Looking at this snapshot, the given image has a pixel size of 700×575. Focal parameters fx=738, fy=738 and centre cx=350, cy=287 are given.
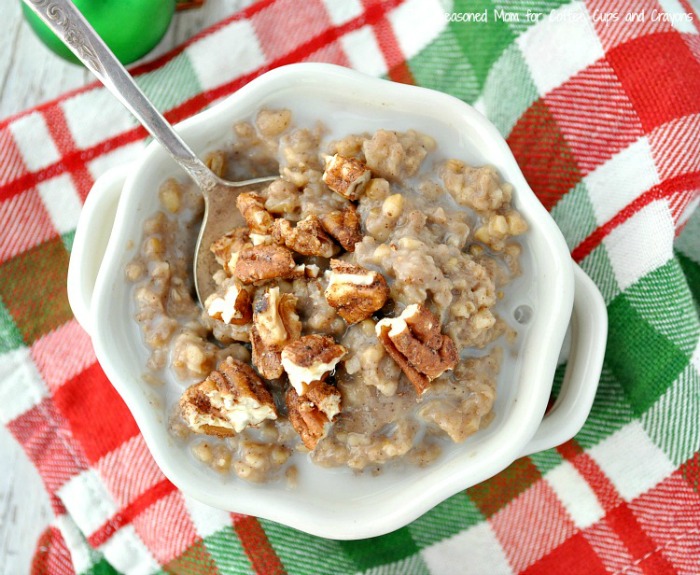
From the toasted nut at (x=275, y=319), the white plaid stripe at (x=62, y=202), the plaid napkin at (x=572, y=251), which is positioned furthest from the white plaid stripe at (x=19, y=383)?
the toasted nut at (x=275, y=319)

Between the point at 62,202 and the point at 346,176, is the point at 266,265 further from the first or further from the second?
the point at 62,202

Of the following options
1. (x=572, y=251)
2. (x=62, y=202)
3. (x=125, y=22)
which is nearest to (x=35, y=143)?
(x=62, y=202)

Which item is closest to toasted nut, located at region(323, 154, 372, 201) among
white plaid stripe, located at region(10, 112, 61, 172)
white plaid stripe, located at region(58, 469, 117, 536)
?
white plaid stripe, located at region(10, 112, 61, 172)

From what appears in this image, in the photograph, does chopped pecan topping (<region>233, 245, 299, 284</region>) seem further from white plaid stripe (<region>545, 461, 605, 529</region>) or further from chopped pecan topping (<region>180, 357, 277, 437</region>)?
white plaid stripe (<region>545, 461, 605, 529</region>)

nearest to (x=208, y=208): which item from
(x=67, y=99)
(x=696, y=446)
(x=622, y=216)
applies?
(x=67, y=99)

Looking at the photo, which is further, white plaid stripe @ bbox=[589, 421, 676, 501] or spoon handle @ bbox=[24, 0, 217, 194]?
white plaid stripe @ bbox=[589, 421, 676, 501]

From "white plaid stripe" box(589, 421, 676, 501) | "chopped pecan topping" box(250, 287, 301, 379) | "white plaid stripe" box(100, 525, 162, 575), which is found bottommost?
"white plaid stripe" box(589, 421, 676, 501)
